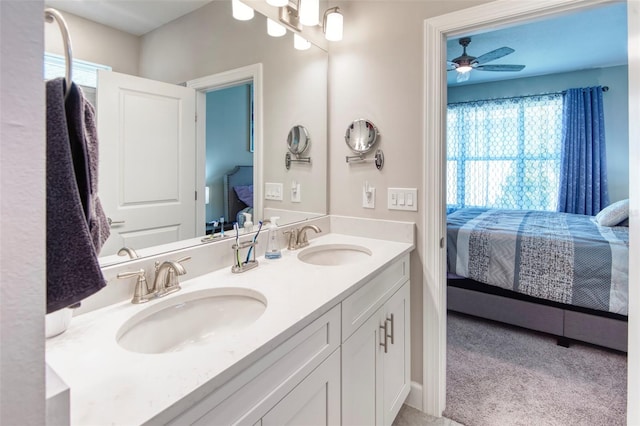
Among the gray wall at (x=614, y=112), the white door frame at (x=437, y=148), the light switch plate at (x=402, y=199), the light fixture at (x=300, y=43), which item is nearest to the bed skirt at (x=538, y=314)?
the white door frame at (x=437, y=148)

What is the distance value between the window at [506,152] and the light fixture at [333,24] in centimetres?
366

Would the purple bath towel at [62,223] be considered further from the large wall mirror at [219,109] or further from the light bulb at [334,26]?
the light bulb at [334,26]

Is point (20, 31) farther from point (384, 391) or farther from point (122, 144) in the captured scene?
point (384, 391)

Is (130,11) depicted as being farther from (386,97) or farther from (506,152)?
(506,152)

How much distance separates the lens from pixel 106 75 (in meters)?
1.02

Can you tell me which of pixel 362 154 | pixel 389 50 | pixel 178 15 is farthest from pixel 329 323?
pixel 389 50

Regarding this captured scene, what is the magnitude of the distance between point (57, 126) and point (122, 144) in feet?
2.24

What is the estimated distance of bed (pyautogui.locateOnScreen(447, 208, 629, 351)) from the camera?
7.30 feet

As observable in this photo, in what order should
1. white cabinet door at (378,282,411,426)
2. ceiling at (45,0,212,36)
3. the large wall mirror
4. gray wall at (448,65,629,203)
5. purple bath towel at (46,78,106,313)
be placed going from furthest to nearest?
gray wall at (448,65,629,203) → white cabinet door at (378,282,411,426) → the large wall mirror → ceiling at (45,0,212,36) → purple bath towel at (46,78,106,313)

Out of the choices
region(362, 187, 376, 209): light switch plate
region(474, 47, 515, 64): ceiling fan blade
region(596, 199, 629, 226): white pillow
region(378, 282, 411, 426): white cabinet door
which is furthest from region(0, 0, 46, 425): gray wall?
region(596, 199, 629, 226): white pillow

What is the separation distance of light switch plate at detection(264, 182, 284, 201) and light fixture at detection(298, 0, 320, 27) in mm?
848

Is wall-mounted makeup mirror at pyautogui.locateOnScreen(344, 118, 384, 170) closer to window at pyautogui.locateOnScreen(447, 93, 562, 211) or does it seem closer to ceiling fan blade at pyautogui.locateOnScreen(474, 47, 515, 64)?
ceiling fan blade at pyautogui.locateOnScreen(474, 47, 515, 64)

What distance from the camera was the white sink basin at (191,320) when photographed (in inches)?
36.6

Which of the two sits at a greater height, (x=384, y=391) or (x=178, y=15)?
(x=178, y=15)
